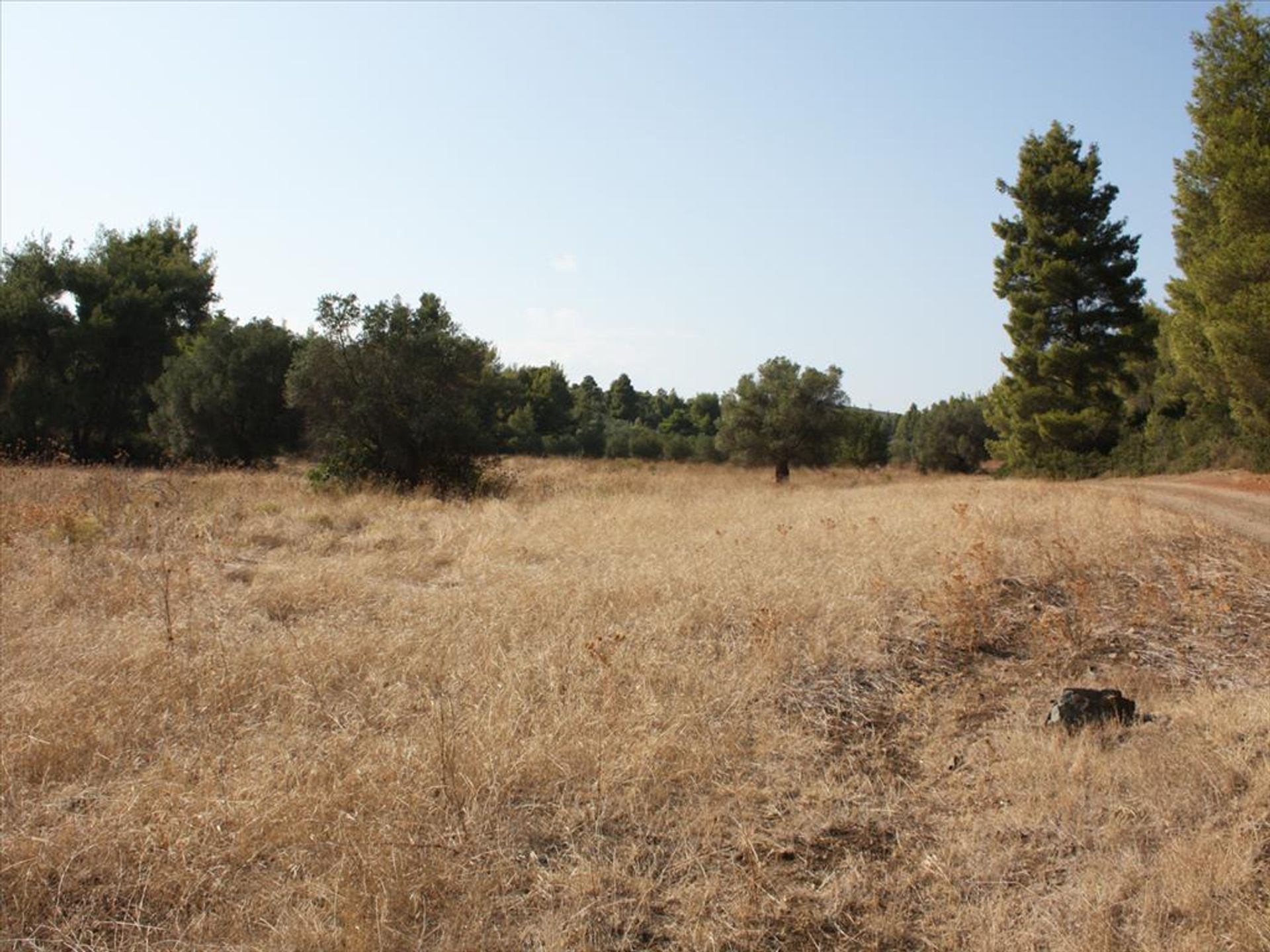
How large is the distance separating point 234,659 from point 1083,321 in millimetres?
29191

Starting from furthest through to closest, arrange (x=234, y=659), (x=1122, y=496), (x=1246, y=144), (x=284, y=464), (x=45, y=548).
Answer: (x=284, y=464), (x=1246, y=144), (x=1122, y=496), (x=45, y=548), (x=234, y=659)

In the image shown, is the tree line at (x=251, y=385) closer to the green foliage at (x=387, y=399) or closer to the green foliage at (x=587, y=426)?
the green foliage at (x=387, y=399)

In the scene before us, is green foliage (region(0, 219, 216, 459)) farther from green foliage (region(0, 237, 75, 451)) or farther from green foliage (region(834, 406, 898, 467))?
green foliage (region(834, 406, 898, 467))

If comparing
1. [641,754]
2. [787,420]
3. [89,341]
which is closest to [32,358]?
[89,341]

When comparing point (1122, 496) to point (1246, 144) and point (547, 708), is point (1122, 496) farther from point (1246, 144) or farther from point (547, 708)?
point (547, 708)

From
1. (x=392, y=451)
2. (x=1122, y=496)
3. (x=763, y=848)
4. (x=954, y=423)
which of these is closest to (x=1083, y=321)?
(x=1122, y=496)

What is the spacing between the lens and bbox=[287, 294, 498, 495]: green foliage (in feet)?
62.2

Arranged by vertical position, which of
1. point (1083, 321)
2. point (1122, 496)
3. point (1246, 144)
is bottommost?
point (1122, 496)

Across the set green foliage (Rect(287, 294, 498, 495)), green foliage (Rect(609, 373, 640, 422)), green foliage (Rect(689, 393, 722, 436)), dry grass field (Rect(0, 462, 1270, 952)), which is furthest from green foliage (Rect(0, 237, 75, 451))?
green foliage (Rect(609, 373, 640, 422))

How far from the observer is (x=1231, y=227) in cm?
1759

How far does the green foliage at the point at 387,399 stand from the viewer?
62.2 ft

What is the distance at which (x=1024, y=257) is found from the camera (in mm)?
28422

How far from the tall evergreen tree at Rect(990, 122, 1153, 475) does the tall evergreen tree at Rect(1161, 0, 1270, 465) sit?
13.8 feet

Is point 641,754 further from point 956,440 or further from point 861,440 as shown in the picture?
point 956,440
